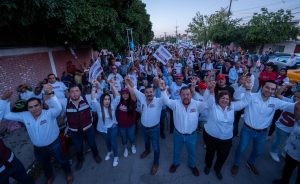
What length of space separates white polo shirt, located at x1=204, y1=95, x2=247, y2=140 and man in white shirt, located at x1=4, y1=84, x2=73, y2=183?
297cm

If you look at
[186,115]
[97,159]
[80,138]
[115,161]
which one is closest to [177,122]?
[186,115]

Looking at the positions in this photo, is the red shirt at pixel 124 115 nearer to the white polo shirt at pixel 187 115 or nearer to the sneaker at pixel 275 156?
the white polo shirt at pixel 187 115

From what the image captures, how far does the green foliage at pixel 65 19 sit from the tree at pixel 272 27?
20701mm

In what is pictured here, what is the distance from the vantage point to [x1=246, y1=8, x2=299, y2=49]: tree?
73.0 feet


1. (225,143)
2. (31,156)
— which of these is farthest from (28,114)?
(225,143)

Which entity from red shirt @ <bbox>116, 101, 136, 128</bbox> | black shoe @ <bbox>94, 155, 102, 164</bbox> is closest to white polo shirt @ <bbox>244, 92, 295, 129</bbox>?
red shirt @ <bbox>116, 101, 136, 128</bbox>

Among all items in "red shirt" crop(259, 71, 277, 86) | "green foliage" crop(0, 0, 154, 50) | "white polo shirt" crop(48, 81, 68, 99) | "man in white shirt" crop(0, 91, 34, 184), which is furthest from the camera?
"red shirt" crop(259, 71, 277, 86)

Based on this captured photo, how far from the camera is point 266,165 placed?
3900mm

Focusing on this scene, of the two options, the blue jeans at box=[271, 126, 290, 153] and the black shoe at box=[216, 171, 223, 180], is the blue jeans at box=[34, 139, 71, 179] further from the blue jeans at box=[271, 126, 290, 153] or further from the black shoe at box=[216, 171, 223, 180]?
the blue jeans at box=[271, 126, 290, 153]

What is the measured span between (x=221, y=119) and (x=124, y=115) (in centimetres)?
209

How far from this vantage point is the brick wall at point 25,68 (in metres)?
6.21

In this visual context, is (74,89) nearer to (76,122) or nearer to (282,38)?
(76,122)

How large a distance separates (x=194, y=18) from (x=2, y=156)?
39.5 metres

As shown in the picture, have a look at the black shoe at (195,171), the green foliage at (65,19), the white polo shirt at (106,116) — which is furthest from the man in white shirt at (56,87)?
the black shoe at (195,171)
